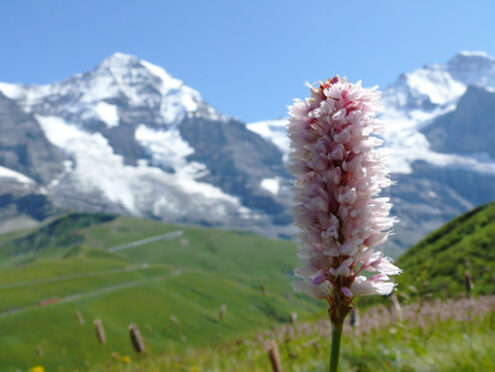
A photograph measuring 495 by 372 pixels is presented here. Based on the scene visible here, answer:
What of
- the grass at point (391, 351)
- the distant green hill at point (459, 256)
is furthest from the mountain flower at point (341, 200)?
the distant green hill at point (459, 256)

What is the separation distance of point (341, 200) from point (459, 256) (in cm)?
2627

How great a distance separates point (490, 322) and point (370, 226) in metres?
8.89

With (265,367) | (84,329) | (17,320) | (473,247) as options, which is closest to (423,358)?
(265,367)

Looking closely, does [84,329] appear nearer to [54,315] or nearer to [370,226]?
[54,315]

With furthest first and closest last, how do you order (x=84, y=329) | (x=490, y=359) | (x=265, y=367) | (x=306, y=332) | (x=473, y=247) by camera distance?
1. (x=84, y=329)
2. (x=473, y=247)
3. (x=306, y=332)
4. (x=265, y=367)
5. (x=490, y=359)

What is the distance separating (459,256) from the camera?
2688 cm

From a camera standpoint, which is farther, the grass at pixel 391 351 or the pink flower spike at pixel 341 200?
the grass at pixel 391 351

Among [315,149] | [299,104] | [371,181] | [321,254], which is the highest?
[299,104]

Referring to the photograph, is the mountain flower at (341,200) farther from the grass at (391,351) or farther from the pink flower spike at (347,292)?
the grass at (391,351)

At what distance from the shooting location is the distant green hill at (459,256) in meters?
20.7

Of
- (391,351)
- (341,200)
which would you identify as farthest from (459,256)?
(341,200)

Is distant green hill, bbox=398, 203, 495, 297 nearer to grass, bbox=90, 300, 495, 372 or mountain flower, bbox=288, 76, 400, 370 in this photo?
grass, bbox=90, 300, 495, 372

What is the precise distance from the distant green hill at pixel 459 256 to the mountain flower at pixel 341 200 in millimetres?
12502

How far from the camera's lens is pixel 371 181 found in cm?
370
